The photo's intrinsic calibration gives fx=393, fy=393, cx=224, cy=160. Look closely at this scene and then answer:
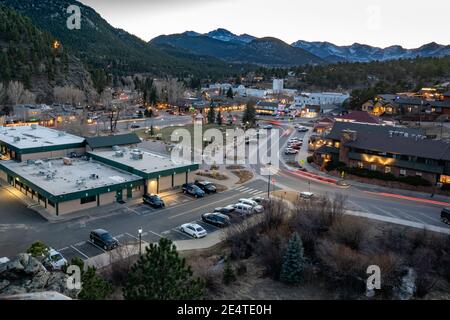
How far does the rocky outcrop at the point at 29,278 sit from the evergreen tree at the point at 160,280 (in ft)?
9.95

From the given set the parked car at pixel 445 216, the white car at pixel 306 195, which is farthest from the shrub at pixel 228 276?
the parked car at pixel 445 216

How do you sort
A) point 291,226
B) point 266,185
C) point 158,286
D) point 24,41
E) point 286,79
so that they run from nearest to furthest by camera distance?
point 158,286
point 291,226
point 266,185
point 24,41
point 286,79

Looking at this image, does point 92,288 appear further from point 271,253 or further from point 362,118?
point 362,118

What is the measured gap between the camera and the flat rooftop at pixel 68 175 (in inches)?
1339

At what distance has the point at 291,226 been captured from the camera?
28.0m

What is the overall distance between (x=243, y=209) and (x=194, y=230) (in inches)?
231

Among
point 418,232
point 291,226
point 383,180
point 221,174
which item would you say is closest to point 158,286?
point 291,226

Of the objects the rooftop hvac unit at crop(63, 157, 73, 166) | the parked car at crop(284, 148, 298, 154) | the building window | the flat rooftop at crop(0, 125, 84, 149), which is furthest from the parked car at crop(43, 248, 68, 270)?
the parked car at crop(284, 148, 298, 154)

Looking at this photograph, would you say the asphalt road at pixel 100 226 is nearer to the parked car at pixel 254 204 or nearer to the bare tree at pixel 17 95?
the parked car at pixel 254 204

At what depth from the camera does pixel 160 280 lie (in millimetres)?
17125

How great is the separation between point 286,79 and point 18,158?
150098 millimetres

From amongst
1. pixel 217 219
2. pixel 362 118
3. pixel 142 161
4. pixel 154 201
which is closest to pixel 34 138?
pixel 142 161

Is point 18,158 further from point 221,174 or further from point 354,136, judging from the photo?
point 354,136

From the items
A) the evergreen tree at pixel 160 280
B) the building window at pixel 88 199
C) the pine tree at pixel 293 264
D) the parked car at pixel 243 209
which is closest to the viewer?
the evergreen tree at pixel 160 280
